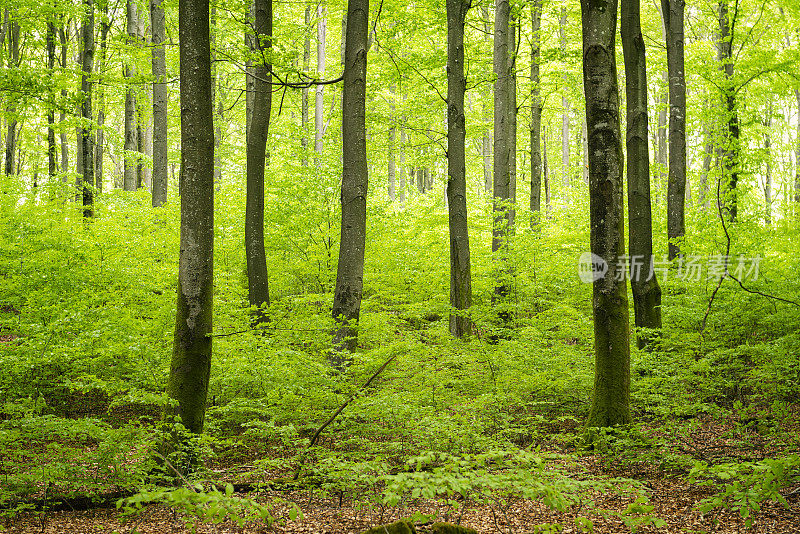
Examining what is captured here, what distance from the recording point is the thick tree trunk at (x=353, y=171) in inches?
313

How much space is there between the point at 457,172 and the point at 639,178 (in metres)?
3.24

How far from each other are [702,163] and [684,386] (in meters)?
27.5

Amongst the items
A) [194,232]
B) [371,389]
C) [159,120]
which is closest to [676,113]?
[371,389]

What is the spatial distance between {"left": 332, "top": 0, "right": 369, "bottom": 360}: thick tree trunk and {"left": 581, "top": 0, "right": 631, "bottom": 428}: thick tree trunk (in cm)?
349

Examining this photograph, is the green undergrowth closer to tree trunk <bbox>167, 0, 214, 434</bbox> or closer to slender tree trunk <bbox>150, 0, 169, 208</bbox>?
tree trunk <bbox>167, 0, 214, 434</bbox>

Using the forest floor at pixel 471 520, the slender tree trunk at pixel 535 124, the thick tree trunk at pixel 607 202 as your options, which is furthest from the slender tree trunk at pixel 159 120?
the thick tree trunk at pixel 607 202

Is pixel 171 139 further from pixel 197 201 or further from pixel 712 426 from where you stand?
pixel 712 426

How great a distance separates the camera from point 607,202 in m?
5.62

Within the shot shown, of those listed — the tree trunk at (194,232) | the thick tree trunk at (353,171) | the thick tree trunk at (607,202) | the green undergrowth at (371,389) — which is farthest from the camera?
the thick tree trunk at (353,171)

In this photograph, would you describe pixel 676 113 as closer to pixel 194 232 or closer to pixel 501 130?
pixel 501 130

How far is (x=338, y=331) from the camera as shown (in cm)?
787

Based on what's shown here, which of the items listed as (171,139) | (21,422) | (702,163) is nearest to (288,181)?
(21,422)
